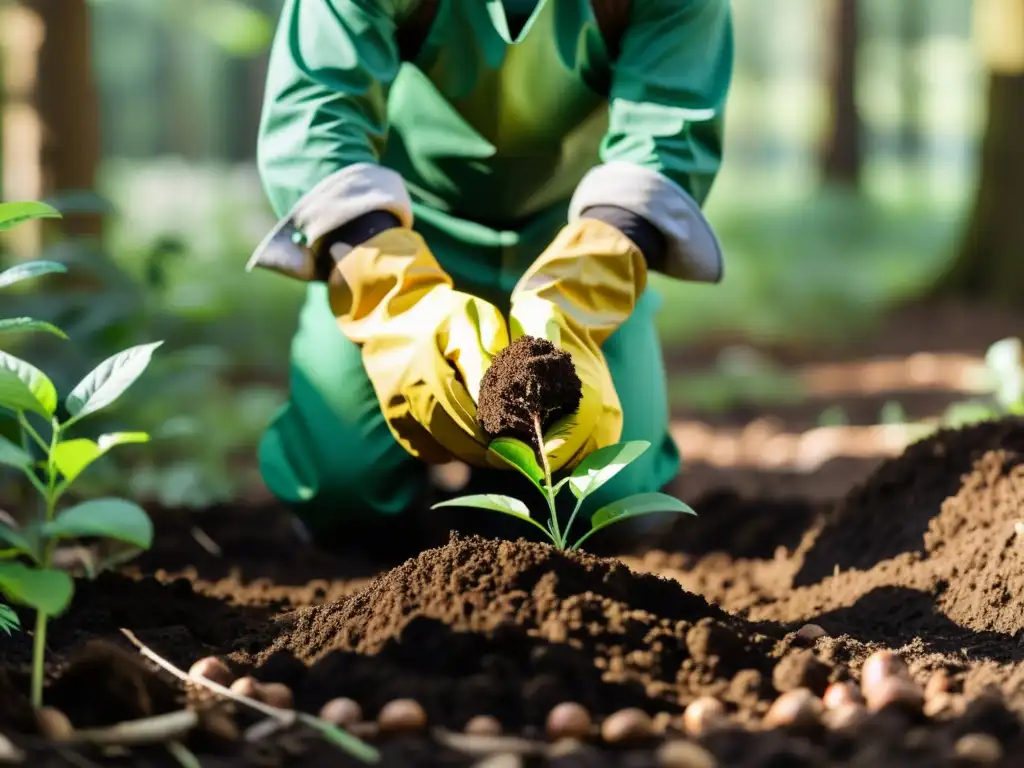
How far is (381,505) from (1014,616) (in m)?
1.28

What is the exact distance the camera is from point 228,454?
13.7ft

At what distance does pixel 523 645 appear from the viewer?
1447mm

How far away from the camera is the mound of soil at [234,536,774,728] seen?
139cm

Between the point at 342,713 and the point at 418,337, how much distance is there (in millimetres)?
761

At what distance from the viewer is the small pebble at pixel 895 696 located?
1.40m

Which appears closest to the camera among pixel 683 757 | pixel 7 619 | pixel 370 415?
pixel 683 757

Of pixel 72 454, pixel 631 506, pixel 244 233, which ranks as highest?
pixel 72 454

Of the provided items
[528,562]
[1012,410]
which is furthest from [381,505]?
[1012,410]

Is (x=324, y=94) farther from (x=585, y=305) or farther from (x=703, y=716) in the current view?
(x=703, y=716)

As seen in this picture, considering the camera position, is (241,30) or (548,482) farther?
(241,30)

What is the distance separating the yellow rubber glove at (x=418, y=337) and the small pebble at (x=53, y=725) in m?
0.76

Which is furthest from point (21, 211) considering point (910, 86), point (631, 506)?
point (910, 86)

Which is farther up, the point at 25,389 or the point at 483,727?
the point at 25,389

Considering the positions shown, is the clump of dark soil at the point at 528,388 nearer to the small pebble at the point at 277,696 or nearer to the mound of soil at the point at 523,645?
the mound of soil at the point at 523,645
